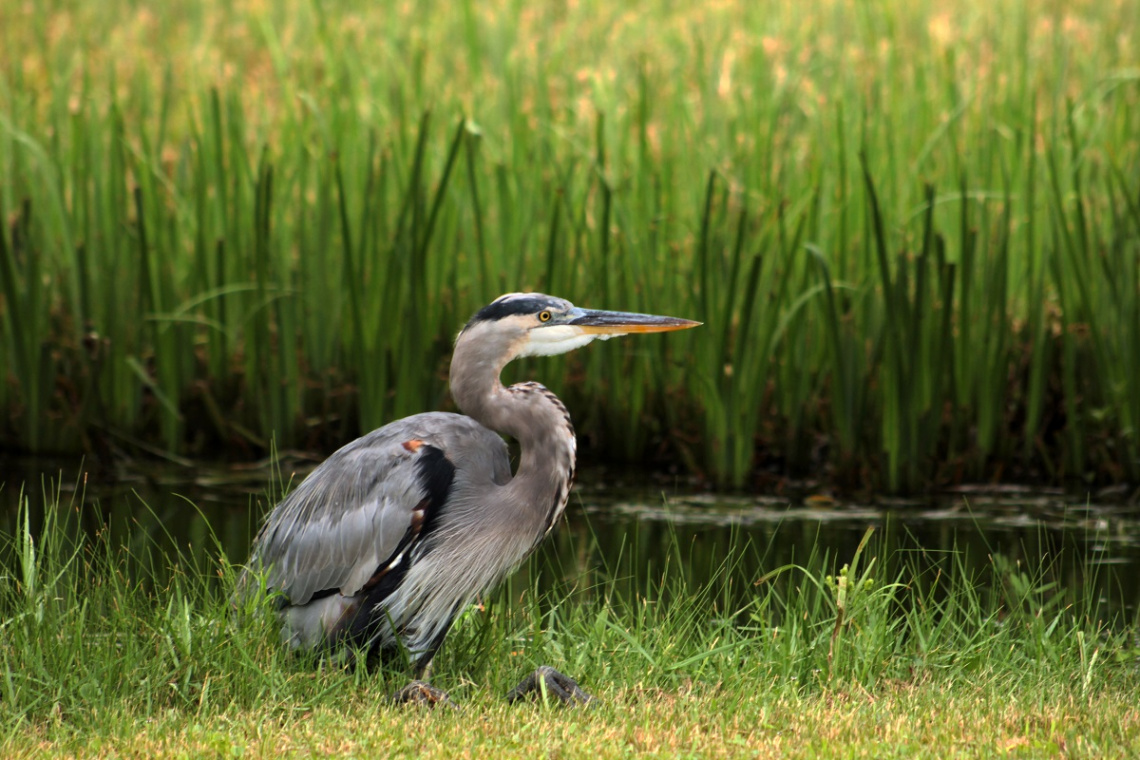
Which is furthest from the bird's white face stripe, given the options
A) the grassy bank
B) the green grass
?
the grassy bank

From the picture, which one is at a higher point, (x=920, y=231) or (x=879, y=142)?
(x=879, y=142)

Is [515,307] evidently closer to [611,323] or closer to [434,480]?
[611,323]

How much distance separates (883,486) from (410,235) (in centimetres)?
247

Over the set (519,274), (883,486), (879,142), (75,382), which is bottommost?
(883,486)

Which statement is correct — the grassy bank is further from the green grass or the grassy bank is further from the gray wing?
the gray wing

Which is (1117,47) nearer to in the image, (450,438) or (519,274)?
(519,274)

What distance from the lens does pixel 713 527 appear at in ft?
19.6

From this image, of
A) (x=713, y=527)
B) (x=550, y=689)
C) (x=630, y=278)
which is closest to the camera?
(x=550, y=689)

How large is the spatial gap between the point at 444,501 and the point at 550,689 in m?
0.63

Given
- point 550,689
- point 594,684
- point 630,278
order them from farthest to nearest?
point 630,278 → point 594,684 → point 550,689

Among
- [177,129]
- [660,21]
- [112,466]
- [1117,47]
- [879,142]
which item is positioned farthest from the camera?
[660,21]

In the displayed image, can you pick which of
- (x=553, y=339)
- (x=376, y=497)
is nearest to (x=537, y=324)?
(x=553, y=339)

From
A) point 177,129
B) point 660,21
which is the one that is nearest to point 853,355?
point 177,129

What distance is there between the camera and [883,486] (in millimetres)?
6543
